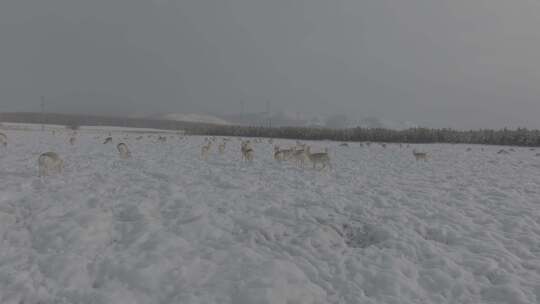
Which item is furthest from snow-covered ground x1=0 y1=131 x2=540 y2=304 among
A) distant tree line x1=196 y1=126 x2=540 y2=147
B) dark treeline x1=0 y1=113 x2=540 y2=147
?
dark treeline x1=0 y1=113 x2=540 y2=147

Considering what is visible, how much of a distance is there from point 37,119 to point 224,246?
8527 centimetres

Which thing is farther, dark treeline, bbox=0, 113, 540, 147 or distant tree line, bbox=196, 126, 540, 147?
dark treeline, bbox=0, 113, 540, 147

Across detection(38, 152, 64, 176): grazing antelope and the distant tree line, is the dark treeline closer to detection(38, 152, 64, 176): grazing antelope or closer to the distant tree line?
the distant tree line

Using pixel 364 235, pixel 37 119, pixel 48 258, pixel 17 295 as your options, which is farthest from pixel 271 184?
pixel 37 119

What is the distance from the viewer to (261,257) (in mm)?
4691

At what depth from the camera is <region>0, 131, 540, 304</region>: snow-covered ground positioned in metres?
3.97

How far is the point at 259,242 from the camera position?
17.1 feet

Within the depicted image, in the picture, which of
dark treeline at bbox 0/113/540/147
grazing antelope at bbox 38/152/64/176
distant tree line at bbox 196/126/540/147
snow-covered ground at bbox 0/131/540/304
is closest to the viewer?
snow-covered ground at bbox 0/131/540/304

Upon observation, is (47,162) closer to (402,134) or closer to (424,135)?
(402,134)

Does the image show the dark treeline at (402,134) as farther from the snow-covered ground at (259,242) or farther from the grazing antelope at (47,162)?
the grazing antelope at (47,162)

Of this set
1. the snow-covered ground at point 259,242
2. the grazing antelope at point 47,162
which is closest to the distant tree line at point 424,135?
the snow-covered ground at point 259,242

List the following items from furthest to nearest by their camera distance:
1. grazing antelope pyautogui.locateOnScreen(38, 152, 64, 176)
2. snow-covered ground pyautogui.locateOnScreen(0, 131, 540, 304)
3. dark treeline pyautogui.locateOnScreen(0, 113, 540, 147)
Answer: dark treeline pyautogui.locateOnScreen(0, 113, 540, 147) → grazing antelope pyautogui.locateOnScreen(38, 152, 64, 176) → snow-covered ground pyautogui.locateOnScreen(0, 131, 540, 304)

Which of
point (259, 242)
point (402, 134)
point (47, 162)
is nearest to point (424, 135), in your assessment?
point (402, 134)

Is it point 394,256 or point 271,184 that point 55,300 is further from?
point 271,184
